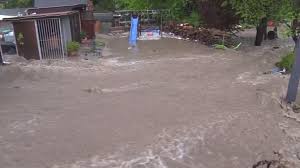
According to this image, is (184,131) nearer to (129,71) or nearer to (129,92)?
(129,92)

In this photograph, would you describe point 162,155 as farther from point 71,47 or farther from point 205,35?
point 205,35

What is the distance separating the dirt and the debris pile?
4707mm

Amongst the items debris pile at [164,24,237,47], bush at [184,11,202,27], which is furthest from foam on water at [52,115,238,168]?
bush at [184,11,202,27]

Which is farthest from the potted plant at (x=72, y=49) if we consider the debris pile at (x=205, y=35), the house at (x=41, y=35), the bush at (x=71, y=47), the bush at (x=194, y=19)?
the bush at (x=194, y=19)

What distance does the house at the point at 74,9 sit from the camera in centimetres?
2564

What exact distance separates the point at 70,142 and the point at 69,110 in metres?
2.35

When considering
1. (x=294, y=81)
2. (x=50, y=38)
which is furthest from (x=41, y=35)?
(x=294, y=81)

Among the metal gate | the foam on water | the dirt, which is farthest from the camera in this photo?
the metal gate

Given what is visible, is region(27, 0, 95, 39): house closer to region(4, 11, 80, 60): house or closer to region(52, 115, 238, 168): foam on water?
region(4, 11, 80, 60): house

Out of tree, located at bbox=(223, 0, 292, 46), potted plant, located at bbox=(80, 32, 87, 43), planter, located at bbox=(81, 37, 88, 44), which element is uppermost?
tree, located at bbox=(223, 0, 292, 46)

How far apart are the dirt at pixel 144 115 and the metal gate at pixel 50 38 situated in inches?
41.4

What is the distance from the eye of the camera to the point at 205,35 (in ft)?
77.6

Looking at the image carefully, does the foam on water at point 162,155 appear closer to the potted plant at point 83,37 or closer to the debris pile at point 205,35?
the debris pile at point 205,35

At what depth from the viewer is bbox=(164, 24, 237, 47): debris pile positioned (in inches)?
912
